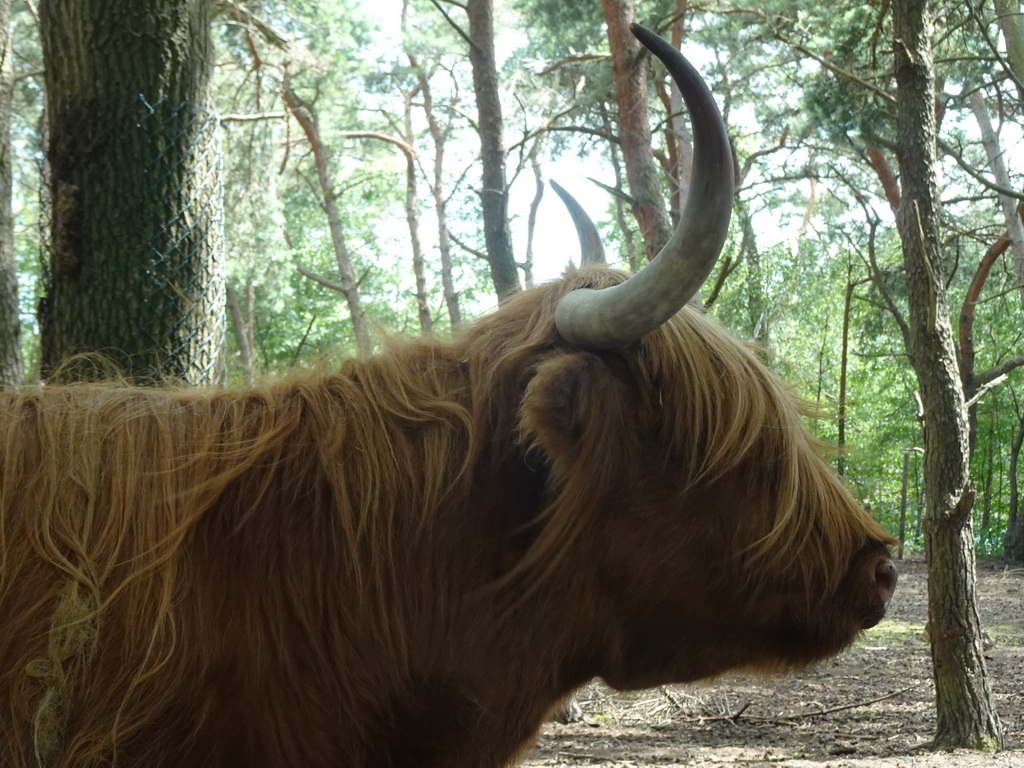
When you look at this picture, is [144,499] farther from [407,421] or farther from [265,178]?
[265,178]

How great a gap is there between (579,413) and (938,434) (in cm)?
473

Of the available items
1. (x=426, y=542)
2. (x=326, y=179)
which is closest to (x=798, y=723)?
(x=426, y=542)

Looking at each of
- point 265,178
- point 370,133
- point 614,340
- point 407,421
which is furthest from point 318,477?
point 370,133

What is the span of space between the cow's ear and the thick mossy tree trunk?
90.5 inches

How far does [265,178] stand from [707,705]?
15.5 meters

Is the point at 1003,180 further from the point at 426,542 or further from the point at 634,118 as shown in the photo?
the point at 426,542

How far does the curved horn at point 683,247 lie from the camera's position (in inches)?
77.6

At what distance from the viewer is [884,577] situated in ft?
8.40

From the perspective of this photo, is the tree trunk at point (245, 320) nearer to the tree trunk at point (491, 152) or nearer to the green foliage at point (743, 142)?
the green foliage at point (743, 142)

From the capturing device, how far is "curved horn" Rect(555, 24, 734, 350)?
197 centimetres

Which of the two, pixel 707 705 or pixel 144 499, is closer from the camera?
pixel 144 499

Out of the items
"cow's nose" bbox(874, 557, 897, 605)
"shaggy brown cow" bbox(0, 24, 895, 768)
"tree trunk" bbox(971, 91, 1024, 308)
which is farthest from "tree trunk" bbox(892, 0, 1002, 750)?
"tree trunk" bbox(971, 91, 1024, 308)

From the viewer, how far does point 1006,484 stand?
30891 mm

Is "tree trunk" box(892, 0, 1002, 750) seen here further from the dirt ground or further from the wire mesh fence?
the wire mesh fence
